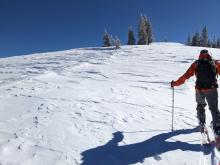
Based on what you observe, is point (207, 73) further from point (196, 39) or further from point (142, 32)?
point (196, 39)

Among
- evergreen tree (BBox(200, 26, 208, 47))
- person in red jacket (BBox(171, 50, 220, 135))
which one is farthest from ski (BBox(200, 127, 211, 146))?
evergreen tree (BBox(200, 26, 208, 47))

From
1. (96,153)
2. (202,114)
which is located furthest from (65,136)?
(202,114)

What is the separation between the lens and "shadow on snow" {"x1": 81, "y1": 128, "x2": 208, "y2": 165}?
507 centimetres

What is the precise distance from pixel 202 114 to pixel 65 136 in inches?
141

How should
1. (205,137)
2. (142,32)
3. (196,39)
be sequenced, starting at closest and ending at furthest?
(205,137) < (142,32) < (196,39)

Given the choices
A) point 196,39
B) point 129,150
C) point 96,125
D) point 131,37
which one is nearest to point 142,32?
point 131,37

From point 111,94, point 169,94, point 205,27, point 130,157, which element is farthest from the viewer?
point 205,27

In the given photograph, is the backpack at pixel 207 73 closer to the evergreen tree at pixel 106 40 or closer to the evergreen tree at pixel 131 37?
the evergreen tree at pixel 106 40

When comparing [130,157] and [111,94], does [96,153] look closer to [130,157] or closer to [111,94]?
[130,157]

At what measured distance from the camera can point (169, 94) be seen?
1163cm

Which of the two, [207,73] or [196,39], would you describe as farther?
[196,39]

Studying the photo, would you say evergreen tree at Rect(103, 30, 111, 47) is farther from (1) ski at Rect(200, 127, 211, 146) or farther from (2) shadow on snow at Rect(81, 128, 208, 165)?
(2) shadow on snow at Rect(81, 128, 208, 165)

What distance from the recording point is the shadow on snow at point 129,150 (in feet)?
16.6

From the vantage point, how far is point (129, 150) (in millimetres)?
5527
